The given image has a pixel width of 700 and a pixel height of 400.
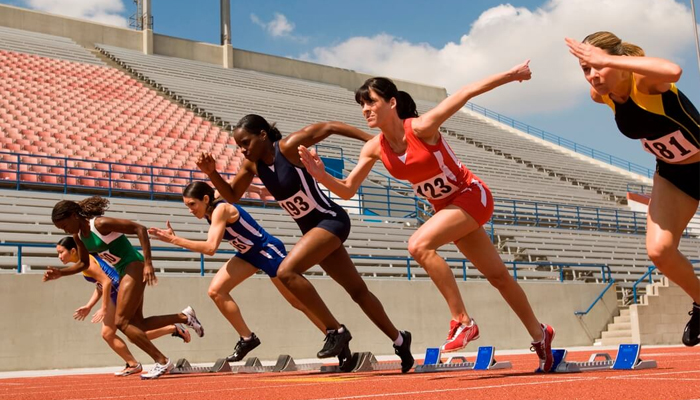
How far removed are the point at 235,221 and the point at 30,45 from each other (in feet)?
90.4

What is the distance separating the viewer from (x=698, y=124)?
4.52m

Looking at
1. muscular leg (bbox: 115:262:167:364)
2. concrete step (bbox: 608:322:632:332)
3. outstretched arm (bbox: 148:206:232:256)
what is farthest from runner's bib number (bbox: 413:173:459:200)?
concrete step (bbox: 608:322:632:332)

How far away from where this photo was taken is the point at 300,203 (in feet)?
22.1

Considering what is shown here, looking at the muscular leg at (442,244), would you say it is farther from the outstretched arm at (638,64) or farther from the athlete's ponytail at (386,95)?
the outstretched arm at (638,64)

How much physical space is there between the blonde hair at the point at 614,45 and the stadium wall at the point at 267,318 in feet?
31.5

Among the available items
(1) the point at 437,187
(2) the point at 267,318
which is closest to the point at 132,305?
(1) the point at 437,187

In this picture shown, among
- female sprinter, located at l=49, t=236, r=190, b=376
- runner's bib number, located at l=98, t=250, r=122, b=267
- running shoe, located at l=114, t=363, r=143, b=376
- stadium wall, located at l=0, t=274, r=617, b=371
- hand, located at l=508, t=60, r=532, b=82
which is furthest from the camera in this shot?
stadium wall, located at l=0, t=274, r=617, b=371

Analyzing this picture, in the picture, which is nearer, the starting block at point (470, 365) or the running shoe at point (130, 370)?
the starting block at point (470, 365)

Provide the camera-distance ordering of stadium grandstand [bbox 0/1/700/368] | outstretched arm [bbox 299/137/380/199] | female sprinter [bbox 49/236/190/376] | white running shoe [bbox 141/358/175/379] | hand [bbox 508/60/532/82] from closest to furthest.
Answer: hand [bbox 508/60/532/82]
outstretched arm [bbox 299/137/380/199]
white running shoe [bbox 141/358/175/379]
female sprinter [bbox 49/236/190/376]
stadium grandstand [bbox 0/1/700/368]

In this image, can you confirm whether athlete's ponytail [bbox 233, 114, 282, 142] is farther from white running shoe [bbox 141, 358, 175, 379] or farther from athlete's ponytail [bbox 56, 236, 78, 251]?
athlete's ponytail [bbox 56, 236, 78, 251]

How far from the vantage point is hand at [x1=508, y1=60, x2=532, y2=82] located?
517cm

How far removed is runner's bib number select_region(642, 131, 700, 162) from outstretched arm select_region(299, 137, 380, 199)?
1977 mm

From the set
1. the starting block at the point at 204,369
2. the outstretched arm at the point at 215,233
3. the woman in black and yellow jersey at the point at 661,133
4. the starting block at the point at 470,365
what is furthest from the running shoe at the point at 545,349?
the starting block at the point at 204,369

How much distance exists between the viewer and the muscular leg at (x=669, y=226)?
4.64m
